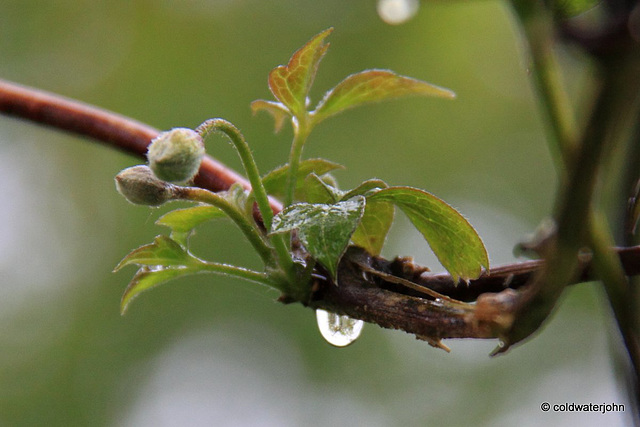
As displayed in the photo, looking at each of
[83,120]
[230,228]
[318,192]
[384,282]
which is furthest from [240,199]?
[230,228]

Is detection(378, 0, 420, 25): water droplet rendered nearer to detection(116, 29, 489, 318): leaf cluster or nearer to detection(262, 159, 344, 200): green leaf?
detection(116, 29, 489, 318): leaf cluster

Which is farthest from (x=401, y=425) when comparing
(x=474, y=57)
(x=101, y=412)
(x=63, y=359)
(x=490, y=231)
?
(x=474, y=57)

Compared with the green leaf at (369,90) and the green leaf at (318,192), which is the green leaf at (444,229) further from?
the green leaf at (369,90)

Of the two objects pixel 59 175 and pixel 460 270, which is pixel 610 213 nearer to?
pixel 460 270

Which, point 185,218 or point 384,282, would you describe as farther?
point 185,218

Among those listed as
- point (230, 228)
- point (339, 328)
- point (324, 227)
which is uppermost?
point (324, 227)

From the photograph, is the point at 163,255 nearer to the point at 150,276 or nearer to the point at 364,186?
the point at 150,276
